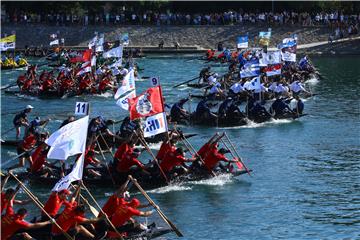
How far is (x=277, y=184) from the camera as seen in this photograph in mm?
34250

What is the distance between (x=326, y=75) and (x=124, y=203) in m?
49.8

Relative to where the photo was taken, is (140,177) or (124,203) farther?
(140,177)

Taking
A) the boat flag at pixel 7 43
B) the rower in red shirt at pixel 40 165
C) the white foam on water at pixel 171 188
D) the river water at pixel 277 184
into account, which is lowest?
the river water at pixel 277 184

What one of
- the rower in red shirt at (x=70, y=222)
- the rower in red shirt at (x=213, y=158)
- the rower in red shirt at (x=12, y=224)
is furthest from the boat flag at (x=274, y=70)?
the rower in red shirt at (x=12, y=224)

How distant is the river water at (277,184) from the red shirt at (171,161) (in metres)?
0.79

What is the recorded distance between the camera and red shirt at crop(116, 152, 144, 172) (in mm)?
32406

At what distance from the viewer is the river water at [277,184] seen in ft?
94.2

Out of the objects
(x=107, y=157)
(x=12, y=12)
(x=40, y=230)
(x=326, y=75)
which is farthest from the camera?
(x=12, y=12)

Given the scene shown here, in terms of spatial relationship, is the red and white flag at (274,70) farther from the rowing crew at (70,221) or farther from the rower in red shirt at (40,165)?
the rowing crew at (70,221)

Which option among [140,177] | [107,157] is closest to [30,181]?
[140,177]

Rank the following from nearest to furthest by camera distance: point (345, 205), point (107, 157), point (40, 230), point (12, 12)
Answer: point (40, 230) → point (345, 205) → point (107, 157) → point (12, 12)

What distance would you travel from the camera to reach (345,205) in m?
31.2

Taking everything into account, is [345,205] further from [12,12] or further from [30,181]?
[12,12]

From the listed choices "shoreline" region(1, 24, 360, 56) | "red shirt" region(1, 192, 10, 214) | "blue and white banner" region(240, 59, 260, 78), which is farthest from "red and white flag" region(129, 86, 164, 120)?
"shoreline" region(1, 24, 360, 56)
